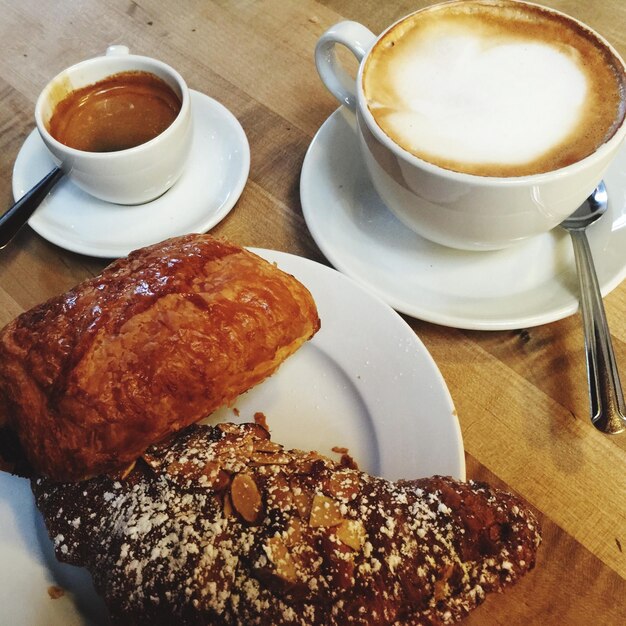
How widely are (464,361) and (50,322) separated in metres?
0.67

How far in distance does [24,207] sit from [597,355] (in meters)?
1.08

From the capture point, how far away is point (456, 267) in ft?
3.51

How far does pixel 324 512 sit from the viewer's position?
71 centimetres

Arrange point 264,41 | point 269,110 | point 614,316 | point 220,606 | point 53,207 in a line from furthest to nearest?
point 264,41
point 269,110
point 53,207
point 614,316
point 220,606

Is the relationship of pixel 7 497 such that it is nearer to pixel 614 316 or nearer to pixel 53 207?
pixel 53 207

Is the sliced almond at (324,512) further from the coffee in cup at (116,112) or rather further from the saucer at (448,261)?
the coffee in cup at (116,112)

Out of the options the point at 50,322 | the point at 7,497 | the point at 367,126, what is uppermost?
the point at 367,126

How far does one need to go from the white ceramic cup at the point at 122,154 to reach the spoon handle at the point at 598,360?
0.78 m

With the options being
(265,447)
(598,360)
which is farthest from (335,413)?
(598,360)

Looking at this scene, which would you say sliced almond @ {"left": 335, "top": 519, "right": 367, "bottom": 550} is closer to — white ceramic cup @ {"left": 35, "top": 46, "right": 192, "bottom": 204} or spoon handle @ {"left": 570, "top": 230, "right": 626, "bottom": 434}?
spoon handle @ {"left": 570, "top": 230, "right": 626, "bottom": 434}

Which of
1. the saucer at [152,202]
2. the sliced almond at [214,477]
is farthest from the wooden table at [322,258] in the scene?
the sliced almond at [214,477]

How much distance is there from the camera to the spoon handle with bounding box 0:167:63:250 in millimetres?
1145

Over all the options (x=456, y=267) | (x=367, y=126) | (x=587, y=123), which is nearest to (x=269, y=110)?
(x=367, y=126)

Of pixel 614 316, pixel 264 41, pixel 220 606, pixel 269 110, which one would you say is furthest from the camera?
pixel 264 41
